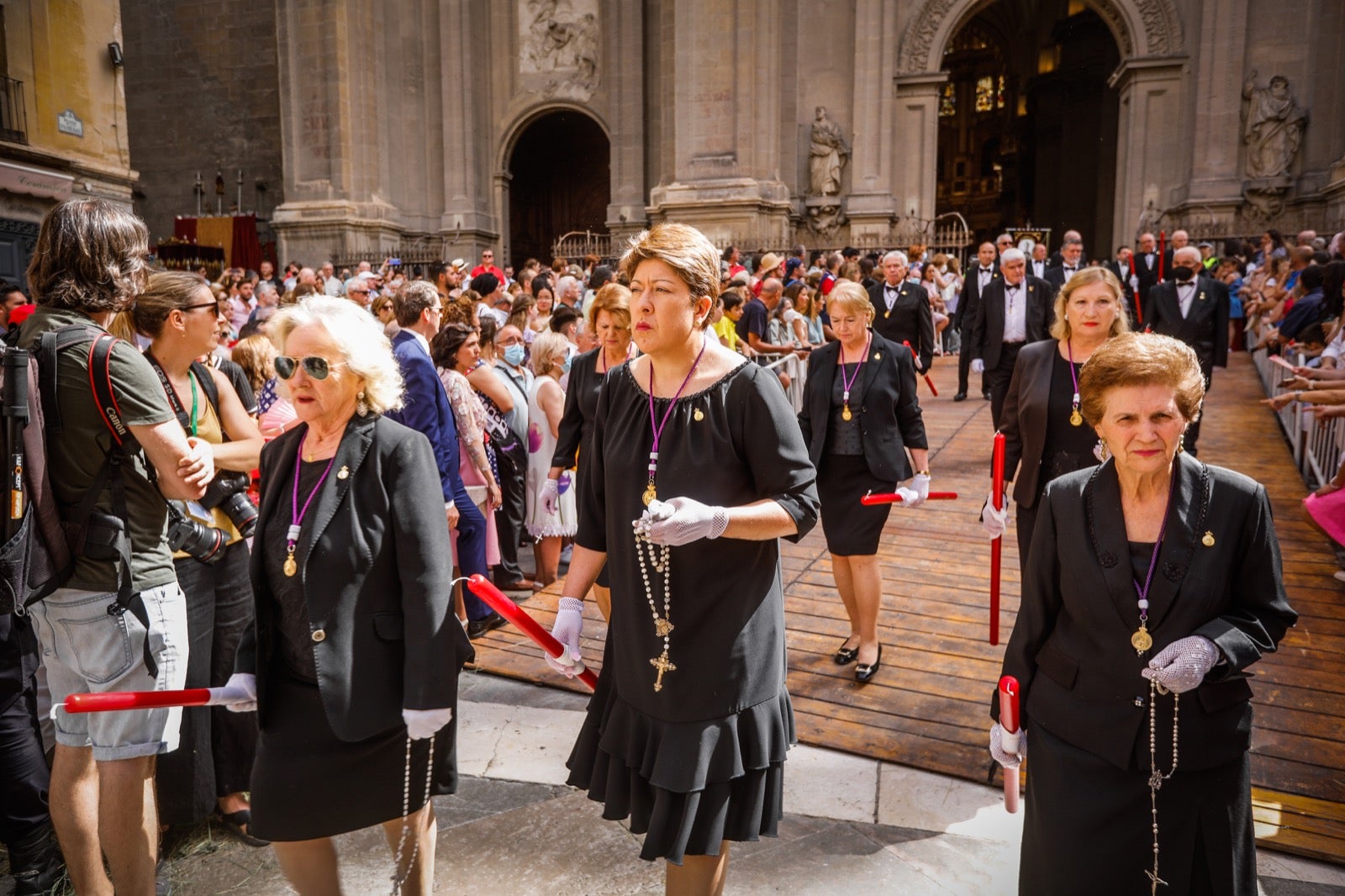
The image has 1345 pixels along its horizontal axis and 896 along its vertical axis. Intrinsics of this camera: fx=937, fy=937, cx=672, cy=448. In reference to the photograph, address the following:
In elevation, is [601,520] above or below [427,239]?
below

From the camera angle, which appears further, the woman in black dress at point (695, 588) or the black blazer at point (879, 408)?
the black blazer at point (879, 408)

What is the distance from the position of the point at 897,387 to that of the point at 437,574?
315cm

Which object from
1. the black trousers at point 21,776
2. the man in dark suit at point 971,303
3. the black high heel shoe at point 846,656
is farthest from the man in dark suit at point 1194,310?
the black trousers at point 21,776

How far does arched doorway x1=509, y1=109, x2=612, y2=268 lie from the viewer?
2866 centimetres

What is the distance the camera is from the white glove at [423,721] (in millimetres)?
2438

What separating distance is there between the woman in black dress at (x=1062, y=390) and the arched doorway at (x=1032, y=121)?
21306 millimetres

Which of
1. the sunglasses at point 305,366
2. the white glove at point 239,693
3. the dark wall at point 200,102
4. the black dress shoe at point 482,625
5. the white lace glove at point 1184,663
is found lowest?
the black dress shoe at point 482,625

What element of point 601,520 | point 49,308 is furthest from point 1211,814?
point 49,308

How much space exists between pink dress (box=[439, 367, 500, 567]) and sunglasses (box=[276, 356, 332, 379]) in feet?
9.00

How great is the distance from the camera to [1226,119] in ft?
65.9

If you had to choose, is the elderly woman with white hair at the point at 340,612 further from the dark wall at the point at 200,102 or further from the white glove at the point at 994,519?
the dark wall at the point at 200,102

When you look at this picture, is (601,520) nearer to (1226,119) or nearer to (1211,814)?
(1211,814)

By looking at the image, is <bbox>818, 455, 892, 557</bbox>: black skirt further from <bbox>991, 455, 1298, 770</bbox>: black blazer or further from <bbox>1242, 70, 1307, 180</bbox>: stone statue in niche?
<bbox>1242, 70, 1307, 180</bbox>: stone statue in niche

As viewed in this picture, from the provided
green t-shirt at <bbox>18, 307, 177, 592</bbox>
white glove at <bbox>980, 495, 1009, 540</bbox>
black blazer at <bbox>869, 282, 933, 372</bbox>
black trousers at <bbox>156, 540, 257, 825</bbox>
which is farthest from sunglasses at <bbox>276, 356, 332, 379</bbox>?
black blazer at <bbox>869, 282, 933, 372</bbox>
